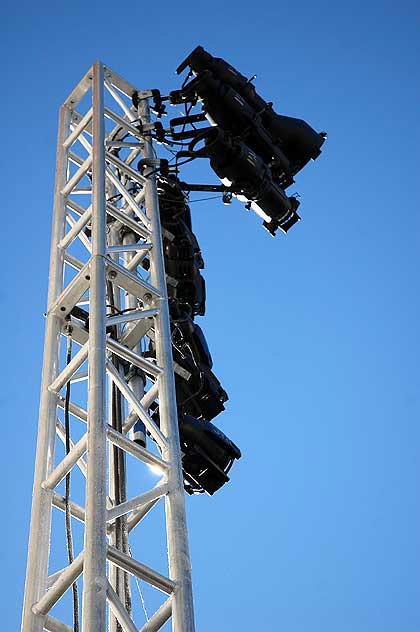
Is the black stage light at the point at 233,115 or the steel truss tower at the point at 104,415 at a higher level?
the black stage light at the point at 233,115

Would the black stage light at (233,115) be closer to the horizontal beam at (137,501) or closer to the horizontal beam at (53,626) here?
the horizontal beam at (137,501)

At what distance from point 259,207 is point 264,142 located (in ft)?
1.72

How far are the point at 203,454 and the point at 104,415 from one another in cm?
208

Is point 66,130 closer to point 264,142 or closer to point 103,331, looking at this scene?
point 264,142

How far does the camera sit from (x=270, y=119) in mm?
7746

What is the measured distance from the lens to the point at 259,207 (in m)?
7.61

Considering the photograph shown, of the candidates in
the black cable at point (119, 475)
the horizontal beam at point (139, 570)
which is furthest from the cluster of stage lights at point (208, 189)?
the horizontal beam at point (139, 570)

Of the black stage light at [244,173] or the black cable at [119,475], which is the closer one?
the black cable at [119,475]

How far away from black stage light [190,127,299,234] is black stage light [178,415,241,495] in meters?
2.09

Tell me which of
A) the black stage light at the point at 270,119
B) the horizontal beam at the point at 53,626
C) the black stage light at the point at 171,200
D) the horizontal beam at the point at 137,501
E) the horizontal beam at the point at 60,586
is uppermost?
the black stage light at the point at 270,119

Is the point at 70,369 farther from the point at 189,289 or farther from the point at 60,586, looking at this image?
the point at 189,289

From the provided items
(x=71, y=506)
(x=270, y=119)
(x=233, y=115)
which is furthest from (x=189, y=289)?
(x=71, y=506)

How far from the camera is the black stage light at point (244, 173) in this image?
705 centimetres

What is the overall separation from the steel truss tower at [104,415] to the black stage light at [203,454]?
31.2 inches
